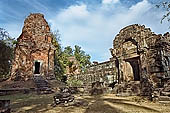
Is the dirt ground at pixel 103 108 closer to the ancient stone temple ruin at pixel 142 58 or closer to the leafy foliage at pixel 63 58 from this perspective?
the ancient stone temple ruin at pixel 142 58

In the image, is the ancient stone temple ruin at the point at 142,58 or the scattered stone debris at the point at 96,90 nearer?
the ancient stone temple ruin at the point at 142,58

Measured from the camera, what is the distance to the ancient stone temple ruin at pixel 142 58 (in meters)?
8.41

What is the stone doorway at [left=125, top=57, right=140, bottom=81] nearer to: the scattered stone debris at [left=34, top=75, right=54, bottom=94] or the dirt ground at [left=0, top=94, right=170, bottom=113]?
the dirt ground at [left=0, top=94, right=170, bottom=113]

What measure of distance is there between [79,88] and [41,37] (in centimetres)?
1059

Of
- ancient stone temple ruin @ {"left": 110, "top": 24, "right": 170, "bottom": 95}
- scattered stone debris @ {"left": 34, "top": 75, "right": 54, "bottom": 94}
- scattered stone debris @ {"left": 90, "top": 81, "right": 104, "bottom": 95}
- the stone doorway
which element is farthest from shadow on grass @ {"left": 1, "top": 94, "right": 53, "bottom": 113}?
the stone doorway

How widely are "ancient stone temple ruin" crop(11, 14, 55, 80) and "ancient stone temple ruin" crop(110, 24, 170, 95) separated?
10234 millimetres

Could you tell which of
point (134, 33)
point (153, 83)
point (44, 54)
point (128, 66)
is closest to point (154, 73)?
point (153, 83)

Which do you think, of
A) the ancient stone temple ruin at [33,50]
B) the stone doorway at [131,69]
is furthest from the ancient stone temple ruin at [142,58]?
the ancient stone temple ruin at [33,50]

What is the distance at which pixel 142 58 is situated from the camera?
31.1 ft

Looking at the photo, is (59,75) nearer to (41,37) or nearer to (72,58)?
(72,58)

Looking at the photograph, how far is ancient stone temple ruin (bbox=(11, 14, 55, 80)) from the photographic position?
1661 cm

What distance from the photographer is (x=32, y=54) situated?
1775 cm

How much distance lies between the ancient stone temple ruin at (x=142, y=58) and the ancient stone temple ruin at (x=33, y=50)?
10234mm

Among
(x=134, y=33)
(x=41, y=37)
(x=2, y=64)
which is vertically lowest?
(x=2, y=64)
